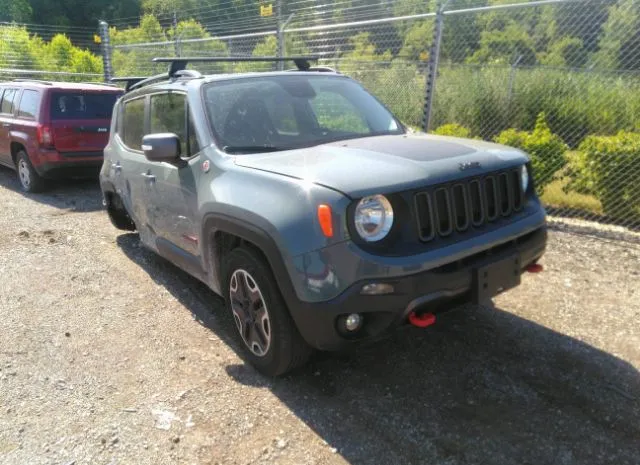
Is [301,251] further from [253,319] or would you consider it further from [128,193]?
[128,193]

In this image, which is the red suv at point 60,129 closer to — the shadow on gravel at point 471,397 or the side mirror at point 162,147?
the side mirror at point 162,147

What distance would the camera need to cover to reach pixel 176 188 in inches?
150

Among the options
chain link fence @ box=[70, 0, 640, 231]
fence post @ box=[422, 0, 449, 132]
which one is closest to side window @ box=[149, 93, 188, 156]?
chain link fence @ box=[70, 0, 640, 231]

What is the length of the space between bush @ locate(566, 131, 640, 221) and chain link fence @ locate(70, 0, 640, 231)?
0.04 feet

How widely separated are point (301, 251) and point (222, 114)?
4.69 ft

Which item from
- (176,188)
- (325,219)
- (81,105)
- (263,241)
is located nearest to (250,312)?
(263,241)

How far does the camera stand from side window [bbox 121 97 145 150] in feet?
15.2

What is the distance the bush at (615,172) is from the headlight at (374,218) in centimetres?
450

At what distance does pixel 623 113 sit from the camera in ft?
26.8

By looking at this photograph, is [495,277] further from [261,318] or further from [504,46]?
[504,46]

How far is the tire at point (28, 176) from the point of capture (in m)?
8.39

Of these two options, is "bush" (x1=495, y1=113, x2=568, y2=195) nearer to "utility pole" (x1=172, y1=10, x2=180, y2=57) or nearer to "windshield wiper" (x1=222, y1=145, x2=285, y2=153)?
"windshield wiper" (x1=222, y1=145, x2=285, y2=153)

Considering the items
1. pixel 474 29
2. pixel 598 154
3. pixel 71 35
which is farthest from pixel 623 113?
pixel 71 35

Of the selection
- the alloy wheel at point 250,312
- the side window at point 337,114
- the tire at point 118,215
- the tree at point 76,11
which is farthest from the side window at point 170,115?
the tree at point 76,11
